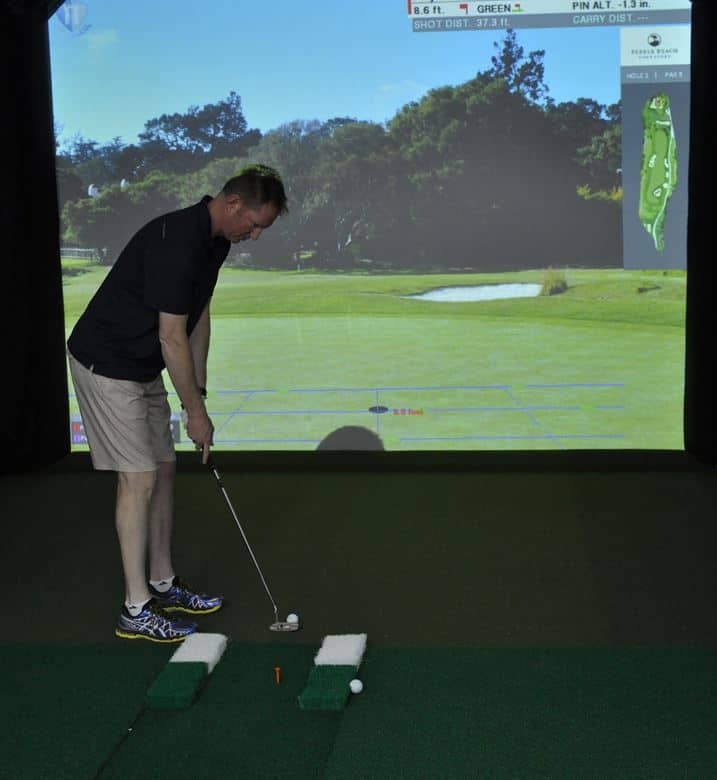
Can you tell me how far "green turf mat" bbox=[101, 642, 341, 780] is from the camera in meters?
1.95

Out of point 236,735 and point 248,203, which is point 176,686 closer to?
point 236,735

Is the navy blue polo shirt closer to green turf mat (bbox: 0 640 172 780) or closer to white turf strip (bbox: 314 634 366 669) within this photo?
green turf mat (bbox: 0 640 172 780)

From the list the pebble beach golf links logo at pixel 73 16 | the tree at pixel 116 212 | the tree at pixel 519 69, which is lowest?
the tree at pixel 116 212

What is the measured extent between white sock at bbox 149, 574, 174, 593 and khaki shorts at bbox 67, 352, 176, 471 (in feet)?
1.28

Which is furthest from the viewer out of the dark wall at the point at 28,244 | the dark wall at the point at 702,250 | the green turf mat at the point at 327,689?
the dark wall at the point at 28,244

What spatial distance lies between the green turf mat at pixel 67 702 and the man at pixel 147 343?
0.48 feet

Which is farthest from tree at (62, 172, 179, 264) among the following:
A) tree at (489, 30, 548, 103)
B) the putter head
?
the putter head

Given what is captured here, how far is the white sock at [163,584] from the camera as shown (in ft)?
9.36

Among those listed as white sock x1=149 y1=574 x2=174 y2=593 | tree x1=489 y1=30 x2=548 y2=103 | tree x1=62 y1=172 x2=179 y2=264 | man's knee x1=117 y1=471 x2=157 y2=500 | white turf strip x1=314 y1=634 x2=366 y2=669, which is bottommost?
white turf strip x1=314 y1=634 x2=366 y2=669

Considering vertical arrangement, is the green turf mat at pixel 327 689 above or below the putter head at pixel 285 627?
above

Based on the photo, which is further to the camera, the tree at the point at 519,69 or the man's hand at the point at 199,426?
the tree at the point at 519,69

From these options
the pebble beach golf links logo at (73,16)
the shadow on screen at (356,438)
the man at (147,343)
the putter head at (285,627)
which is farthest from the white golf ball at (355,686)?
the pebble beach golf links logo at (73,16)

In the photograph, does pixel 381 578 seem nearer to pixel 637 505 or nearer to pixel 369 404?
pixel 637 505

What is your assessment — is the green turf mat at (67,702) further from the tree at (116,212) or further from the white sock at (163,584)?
the tree at (116,212)
